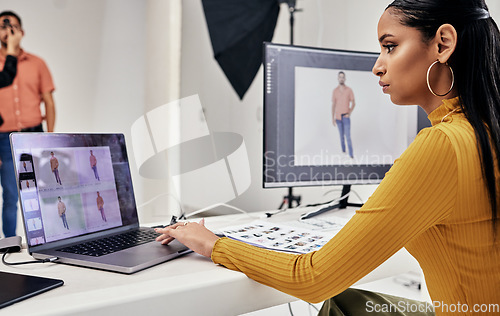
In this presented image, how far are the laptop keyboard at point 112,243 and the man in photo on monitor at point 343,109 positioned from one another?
0.60m

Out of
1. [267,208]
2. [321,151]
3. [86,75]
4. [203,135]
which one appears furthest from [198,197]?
[321,151]

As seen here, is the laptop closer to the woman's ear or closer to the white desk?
the white desk

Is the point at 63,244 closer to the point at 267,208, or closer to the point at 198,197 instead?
the point at 267,208

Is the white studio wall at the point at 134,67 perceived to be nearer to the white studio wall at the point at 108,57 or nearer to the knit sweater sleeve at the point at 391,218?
the white studio wall at the point at 108,57

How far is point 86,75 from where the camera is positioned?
347cm

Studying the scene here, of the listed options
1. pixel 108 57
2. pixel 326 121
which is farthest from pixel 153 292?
pixel 108 57

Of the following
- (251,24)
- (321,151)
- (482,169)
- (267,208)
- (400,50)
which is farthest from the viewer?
(267,208)

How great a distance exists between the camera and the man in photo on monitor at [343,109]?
4.15 feet

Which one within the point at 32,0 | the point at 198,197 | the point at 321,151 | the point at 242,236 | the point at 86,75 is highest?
the point at 32,0

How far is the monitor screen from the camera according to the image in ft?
3.84

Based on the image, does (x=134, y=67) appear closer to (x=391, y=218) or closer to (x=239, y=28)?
(x=239, y=28)

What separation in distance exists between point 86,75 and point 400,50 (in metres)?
3.17

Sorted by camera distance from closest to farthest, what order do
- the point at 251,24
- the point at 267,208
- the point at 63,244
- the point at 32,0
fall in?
the point at 63,244 < the point at 251,24 < the point at 267,208 < the point at 32,0

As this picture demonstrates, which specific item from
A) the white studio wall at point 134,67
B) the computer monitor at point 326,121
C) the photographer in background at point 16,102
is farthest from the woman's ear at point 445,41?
the photographer in background at point 16,102
